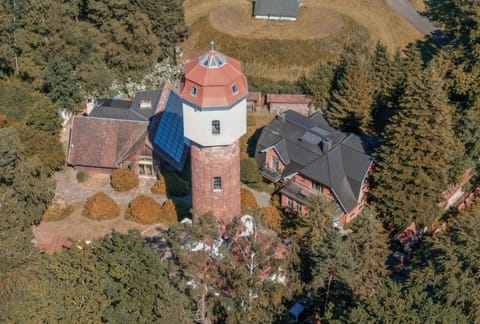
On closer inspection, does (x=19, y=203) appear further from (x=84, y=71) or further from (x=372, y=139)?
(x=372, y=139)

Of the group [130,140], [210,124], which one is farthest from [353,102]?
[210,124]

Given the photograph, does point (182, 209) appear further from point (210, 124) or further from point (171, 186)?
point (210, 124)

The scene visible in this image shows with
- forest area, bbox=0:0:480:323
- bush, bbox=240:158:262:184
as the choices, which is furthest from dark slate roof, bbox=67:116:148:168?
bush, bbox=240:158:262:184

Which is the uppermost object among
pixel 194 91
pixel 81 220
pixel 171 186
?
pixel 194 91

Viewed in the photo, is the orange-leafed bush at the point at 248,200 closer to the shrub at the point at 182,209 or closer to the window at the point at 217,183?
the shrub at the point at 182,209

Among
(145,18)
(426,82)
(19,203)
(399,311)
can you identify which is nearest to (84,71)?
(145,18)

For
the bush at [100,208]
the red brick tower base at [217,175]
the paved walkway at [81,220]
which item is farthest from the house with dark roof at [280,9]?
the red brick tower base at [217,175]
